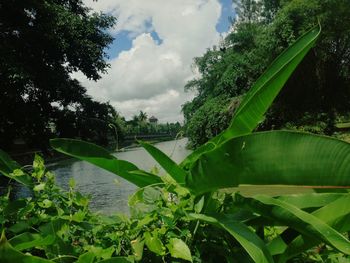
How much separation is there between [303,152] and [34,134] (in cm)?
972

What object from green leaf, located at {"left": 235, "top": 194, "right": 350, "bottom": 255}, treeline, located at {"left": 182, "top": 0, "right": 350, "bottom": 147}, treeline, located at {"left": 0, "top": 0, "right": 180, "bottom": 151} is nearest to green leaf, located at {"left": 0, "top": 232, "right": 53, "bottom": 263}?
green leaf, located at {"left": 235, "top": 194, "right": 350, "bottom": 255}

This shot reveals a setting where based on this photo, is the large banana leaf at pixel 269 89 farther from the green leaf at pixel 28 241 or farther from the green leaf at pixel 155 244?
the green leaf at pixel 28 241

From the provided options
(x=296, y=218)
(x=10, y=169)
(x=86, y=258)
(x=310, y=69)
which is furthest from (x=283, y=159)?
(x=310, y=69)

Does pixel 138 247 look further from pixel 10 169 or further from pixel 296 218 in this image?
pixel 10 169

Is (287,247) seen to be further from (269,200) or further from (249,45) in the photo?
(249,45)

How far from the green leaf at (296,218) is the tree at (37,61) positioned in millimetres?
7882

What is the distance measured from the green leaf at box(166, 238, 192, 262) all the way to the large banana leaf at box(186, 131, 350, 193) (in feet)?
0.53

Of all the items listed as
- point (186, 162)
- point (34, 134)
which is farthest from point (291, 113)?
point (186, 162)

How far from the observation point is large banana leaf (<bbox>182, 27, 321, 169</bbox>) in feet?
2.37

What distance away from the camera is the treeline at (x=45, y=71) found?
8.65 metres

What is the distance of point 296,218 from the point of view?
24.9 inches

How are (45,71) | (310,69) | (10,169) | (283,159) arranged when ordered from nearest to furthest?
1. (283,159)
2. (10,169)
3. (45,71)
4. (310,69)

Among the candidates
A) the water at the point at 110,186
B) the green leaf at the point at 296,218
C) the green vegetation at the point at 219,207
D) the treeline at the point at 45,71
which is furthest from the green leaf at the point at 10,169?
the treeline at the point at 45,71

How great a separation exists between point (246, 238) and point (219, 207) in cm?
18
